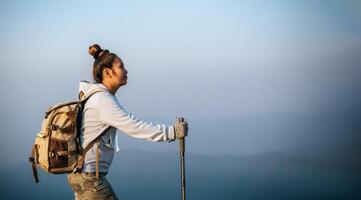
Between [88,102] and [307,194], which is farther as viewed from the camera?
[307,194]

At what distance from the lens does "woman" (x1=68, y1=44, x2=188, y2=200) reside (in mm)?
3135

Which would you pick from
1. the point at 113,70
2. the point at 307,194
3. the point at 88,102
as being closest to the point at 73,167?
the point at 88,102

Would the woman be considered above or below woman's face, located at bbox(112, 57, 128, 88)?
below

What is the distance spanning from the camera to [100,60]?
10.8 ft

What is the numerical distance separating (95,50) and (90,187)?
0.89 metres

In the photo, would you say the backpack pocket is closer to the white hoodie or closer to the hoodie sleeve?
the white hoodie

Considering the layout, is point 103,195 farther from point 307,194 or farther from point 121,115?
point 307,194

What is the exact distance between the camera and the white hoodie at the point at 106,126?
123 inches

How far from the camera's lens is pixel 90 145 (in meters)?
3.21

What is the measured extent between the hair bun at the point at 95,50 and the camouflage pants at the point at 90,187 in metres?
0.78

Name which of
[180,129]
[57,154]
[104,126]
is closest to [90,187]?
[57,154]

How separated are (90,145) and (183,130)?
1.95 feet

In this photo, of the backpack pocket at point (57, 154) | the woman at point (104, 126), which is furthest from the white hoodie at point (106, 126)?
the backpack pocket at point (57, 154)

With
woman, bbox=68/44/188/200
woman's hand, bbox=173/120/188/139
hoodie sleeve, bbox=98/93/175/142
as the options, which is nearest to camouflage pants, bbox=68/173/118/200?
woman, bbox=68/44/188/200
